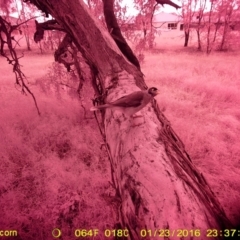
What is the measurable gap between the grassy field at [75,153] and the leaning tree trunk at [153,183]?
1.62 ft

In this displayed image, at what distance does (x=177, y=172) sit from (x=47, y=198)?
2645 millimetres

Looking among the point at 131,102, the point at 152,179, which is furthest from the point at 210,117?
the point at 152,179

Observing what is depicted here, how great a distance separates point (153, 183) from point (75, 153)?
10.6 feet

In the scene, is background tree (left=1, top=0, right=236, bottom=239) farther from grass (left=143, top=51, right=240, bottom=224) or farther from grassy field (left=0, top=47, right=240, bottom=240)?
grass (left=143, top=51, right=240, bottom=224)

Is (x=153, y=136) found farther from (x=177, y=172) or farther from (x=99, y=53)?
(x=99, y=53)

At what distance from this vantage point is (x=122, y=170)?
4.75 feet

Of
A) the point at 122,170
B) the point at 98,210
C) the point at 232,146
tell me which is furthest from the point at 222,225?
the point at 232,146

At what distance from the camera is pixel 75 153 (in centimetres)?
419

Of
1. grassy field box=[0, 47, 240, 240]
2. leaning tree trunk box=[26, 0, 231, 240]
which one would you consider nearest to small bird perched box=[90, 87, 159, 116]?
leaning tree trunk box=[26, 0, 231, 240]

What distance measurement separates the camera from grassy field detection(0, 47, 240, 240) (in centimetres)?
288

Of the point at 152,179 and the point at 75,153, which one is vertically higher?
the point at 152,179

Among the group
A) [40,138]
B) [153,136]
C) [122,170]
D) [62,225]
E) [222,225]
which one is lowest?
[62,225]

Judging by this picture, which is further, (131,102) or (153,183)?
(131,102)

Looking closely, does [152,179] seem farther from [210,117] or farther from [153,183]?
[210,117]
